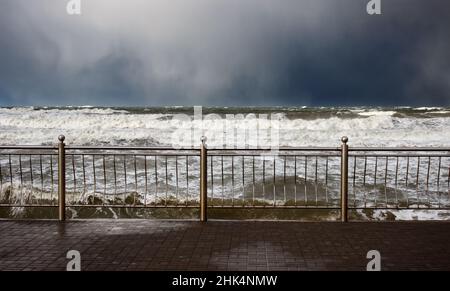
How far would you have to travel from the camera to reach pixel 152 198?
11.7 metres

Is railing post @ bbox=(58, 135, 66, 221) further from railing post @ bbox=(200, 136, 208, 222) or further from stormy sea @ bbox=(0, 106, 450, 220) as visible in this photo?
railing post @ bbox=(200, 136, 208, 222)

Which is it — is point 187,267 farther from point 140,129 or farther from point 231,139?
point 140,129

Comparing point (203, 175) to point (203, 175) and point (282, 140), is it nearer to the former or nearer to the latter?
point (203, 175)

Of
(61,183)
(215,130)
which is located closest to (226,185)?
(61,183)

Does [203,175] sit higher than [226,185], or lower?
higher

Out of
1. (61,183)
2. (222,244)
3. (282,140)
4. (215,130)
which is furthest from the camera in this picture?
(215,130)

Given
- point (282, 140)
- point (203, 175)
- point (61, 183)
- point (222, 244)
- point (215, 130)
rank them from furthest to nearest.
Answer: point (215, 130)
point (282, 140)
point (61, 183)
point (203, 175)
point (222, 244)

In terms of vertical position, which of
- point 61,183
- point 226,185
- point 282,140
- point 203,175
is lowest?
point 226,185

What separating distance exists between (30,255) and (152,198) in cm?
565

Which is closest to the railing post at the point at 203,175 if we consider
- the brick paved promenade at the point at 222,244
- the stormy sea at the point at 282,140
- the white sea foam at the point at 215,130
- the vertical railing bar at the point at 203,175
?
the vertical railing bar at the point at 203,175

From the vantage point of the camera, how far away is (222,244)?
21.8 feet

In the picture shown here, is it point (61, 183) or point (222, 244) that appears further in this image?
point (61, 183)

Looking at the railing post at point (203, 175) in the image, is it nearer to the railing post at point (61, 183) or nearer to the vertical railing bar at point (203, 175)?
the vertical railing bar at point (203, 175)
